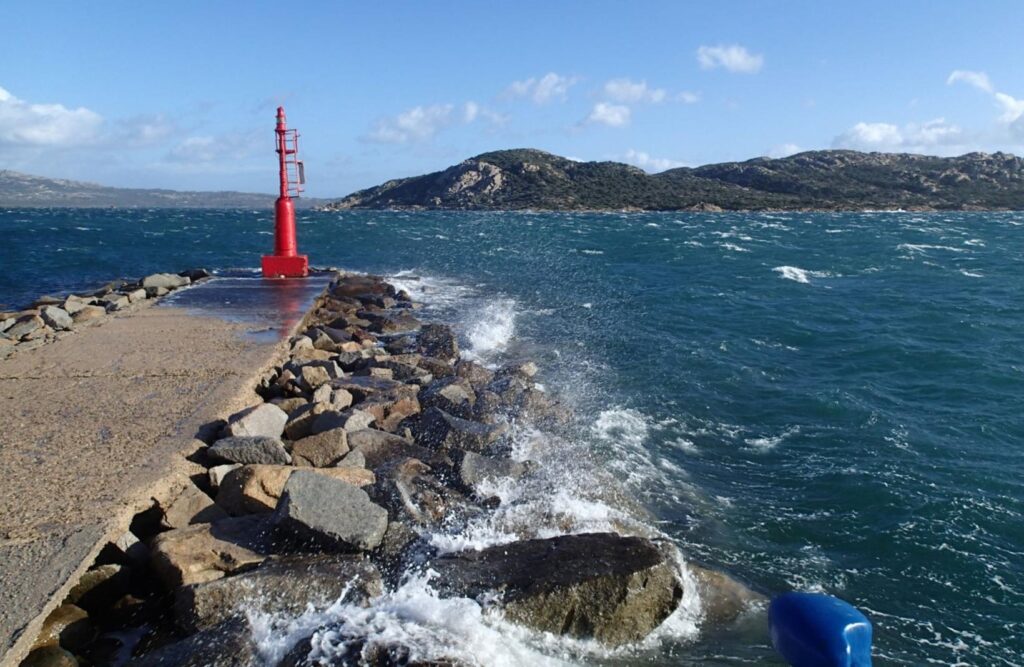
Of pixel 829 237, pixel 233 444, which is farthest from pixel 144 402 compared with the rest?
pixel 829 237

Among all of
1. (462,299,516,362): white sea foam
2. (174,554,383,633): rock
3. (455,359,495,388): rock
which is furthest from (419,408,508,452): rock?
(462,299,516,362): white sea foam

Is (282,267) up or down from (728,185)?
down

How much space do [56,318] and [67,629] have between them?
28.7 feet

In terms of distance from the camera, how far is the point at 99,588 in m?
3.98

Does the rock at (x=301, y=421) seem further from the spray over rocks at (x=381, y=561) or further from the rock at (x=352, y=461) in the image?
the rock at (x=352, y=461)

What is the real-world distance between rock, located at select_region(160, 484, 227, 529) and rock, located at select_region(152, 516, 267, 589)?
0.61 ft

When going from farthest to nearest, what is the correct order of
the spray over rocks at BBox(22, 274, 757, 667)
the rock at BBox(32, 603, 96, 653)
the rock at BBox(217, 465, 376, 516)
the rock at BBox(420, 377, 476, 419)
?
the rock at BBox(420, 377, 476, 419) → the rock at BBox(217, 465, 376, 516) → the spray over rocks at BBox(22, 274, 757, 667) → the rock at BBox(32, 603, 96, 653)

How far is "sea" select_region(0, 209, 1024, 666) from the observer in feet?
15.2

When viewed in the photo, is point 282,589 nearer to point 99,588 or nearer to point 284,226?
point 99,588

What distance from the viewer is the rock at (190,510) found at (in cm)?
462

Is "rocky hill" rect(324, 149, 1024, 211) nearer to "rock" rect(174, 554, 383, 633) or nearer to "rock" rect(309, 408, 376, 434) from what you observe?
"rock" rect(309, 408, 376, 434)

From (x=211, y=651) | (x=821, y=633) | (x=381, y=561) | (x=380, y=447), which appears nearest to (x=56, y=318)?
(x=380, y=447)

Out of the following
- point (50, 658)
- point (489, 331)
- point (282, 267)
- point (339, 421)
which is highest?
point (282, 267)

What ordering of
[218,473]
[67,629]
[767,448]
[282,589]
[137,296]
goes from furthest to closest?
[137,296]
[767,448]
[218,473]
[282,589]
[67,629]
